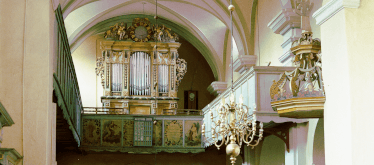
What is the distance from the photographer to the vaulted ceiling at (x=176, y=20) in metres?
19.5

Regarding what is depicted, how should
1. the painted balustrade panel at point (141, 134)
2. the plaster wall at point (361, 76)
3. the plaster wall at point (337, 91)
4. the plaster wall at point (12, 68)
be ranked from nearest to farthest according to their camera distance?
1. the plaster wall at point (361, 76)
2. the plaster wall at point (337, 91)
3. the plaster wall at point (12, 68)
4. the painted balustrade panel at point (141, 134)

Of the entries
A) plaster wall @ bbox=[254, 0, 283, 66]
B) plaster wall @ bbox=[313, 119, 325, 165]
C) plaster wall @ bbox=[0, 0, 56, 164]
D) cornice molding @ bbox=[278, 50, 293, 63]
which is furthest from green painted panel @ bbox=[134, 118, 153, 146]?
plaster wall @ bbox=[0, 0, 56, 164]

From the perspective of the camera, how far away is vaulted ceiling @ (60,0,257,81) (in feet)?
63.9

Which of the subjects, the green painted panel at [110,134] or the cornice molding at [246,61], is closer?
the cornice molding at [246,61]

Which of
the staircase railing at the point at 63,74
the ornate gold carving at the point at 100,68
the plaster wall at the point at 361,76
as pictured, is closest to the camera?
the plaster wall at the point at 361,76

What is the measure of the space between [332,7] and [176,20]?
1419 cm

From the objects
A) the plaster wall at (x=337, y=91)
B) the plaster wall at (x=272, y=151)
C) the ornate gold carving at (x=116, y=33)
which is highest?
the ornate gold carving at (x=116, y=33)

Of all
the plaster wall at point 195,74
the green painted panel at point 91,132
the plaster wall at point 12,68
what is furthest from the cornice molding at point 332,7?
the plaster wall at point 195,74

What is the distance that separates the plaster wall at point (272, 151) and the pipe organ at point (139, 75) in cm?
504

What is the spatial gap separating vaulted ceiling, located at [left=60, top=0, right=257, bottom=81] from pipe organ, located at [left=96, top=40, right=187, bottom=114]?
3.24 feet

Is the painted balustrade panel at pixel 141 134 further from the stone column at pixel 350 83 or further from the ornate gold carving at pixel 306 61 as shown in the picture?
the stone column at pixel 350 83

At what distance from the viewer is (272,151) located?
15836 millimetres

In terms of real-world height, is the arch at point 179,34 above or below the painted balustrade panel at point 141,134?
above

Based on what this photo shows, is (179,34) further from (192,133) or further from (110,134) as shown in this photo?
(110,134)
